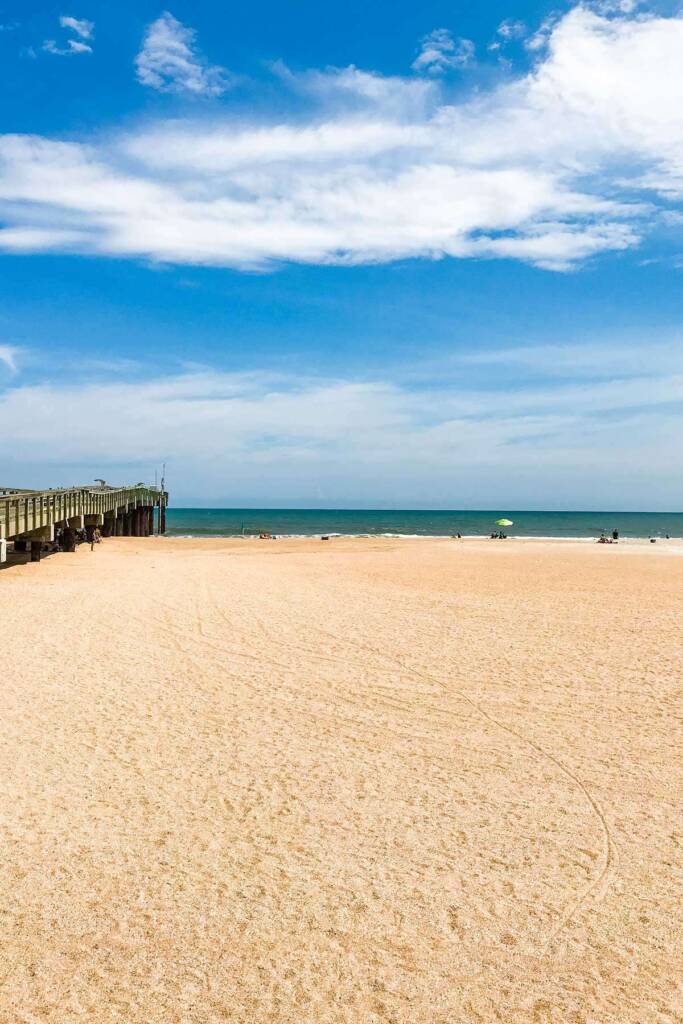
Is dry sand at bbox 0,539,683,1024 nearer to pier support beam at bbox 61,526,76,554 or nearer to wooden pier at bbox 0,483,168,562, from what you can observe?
wooden pier at bbox 0,483,168,562

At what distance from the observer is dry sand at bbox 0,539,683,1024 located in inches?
193

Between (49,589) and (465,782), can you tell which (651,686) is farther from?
(49,589)

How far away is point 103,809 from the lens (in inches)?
283

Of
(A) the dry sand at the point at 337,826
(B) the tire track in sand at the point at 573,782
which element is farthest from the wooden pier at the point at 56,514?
(B) the tire track in sand at the point at 573,782

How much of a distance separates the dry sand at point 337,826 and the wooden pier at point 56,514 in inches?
340

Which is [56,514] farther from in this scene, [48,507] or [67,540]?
[67,540]

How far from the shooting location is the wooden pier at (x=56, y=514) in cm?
2228

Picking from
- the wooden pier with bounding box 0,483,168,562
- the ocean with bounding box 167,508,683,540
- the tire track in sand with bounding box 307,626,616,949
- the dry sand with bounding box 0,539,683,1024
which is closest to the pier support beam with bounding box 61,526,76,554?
the wooden pier with bounding box 0,483,168,562

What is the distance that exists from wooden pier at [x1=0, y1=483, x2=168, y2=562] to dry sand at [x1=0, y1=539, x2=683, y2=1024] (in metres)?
8.64

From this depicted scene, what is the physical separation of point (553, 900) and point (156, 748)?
4939mm

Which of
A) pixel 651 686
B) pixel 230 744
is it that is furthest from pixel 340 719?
pixel 651 686

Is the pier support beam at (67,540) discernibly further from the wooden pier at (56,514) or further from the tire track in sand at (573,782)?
the tire track in sand at (573,782)

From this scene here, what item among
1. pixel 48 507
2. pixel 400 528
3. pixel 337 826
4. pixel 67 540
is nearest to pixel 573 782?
pixel 337 826

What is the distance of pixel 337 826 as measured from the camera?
6977 millimetres
